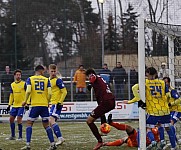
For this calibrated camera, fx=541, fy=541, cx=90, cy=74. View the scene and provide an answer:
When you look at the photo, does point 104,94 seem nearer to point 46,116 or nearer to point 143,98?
point 46,116

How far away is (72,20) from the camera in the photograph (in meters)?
29.4

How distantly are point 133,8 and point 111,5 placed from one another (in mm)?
1156

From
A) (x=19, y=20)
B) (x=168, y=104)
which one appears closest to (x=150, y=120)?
(x=168, y=104)

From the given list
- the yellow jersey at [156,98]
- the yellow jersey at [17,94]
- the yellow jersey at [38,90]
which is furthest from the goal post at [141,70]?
the yellow jersey at [17,94]

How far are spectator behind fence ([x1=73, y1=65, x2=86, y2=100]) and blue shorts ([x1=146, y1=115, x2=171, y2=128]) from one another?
11.6 meters

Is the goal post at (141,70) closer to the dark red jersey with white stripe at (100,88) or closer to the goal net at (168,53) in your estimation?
the goal net at (168,53)

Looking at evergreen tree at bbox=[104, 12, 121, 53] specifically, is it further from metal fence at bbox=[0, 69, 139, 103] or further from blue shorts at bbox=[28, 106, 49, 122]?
blue shorts at bbox=[28, 106, 49, 122]

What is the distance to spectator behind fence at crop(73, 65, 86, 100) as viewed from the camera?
73.8 feet

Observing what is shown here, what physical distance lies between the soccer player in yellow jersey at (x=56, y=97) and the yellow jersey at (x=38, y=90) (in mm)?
844

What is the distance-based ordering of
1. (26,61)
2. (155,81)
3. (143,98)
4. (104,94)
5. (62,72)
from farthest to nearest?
(26,61) → (62,72) → (104,94) → (155,81) → (143,98)

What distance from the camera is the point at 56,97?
41.8ft

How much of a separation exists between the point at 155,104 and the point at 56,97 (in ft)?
9.58

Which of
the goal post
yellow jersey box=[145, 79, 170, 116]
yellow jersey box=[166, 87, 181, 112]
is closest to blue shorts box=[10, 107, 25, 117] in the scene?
yellow jersey box=[166, 87, 181, 112]

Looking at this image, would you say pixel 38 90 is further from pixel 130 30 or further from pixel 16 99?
pixel 130 30
